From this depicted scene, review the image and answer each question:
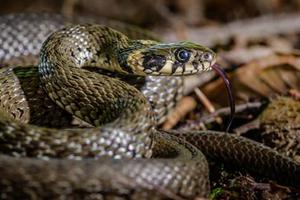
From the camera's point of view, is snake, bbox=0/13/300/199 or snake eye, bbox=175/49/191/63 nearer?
snake, bbox=0/13/300/199

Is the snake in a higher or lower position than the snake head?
lower

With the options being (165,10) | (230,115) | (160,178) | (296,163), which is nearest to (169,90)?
(230,115)

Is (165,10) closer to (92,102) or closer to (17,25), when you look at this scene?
(17,25)

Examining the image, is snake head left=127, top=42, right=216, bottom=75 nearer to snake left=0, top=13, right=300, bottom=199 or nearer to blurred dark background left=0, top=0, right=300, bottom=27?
snake left=0, top=13, right=300, bottom=199

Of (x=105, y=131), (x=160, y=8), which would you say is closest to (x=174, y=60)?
(x=105, y=131)

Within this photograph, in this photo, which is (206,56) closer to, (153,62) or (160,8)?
(153,62)

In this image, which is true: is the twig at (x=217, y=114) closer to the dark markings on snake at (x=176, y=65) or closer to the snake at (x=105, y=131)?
the snake at (x=105, y=131)

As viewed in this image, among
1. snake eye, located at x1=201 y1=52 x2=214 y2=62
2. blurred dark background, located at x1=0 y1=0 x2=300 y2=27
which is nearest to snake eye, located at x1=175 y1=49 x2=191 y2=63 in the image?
snake eye, located at x1=201 y1=52 x2=214 y2=62

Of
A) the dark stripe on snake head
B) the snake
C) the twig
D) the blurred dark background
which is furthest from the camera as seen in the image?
the blurred dark background
